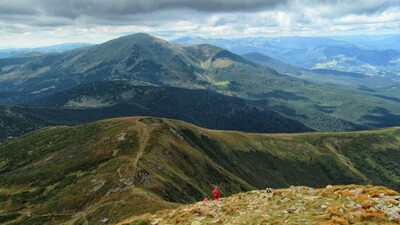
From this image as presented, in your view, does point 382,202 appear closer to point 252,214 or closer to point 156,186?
point 252,214

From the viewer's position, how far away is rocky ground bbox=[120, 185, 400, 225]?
3109 centimetres

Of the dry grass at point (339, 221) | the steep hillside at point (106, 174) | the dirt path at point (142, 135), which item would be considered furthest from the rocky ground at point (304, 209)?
the dirt path at point (142, 135)

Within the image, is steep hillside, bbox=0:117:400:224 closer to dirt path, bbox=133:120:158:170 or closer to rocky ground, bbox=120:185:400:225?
dirt path, bbox=133:120:158:170

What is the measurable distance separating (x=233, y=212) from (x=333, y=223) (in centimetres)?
1286

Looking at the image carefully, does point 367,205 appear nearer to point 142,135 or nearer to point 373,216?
point 373,216

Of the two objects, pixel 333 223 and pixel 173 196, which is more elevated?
pixel 333 223

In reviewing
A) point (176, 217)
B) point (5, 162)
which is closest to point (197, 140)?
point (5, 162)

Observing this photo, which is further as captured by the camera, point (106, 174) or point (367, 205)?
point (106, 174)

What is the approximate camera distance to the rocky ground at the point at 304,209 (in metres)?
31.1

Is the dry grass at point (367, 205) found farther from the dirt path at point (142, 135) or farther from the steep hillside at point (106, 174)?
the dirt path at point (142, 135)

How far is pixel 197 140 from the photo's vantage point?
198750 mm

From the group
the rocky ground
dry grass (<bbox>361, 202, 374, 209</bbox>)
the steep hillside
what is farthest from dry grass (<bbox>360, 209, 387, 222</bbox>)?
the steep hillside

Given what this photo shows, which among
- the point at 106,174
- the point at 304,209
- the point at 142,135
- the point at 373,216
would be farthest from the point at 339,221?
the point at 142,135

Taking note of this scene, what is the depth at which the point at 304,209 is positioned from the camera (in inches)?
1442
